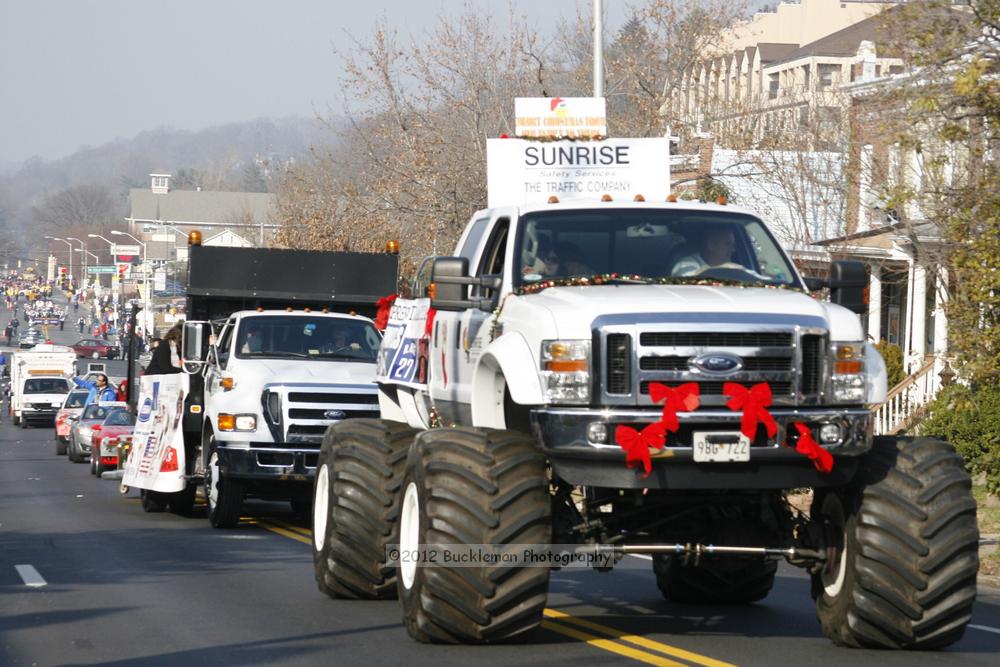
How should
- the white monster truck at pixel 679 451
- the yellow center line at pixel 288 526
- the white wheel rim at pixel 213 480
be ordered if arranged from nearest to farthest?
1. the white monster truck at pixel 679 451
2. the yellow center line at pixel 288 526
3. the white wheel rim at pixel 213 480

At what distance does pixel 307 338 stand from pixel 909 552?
1108 cm

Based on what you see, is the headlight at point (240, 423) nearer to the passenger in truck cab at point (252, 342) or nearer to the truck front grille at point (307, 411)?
the truck front grille at point (307, 411)

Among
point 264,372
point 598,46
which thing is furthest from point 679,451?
point 598,46

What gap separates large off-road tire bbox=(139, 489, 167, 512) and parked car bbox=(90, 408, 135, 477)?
9.06 metres

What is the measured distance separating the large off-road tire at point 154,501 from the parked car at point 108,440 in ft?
29.7

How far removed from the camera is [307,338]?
A: 19.2 metres

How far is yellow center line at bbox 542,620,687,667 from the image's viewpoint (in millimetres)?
9188

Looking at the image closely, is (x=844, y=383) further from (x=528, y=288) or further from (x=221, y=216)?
(x=221, y=216)

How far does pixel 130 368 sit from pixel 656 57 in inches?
540

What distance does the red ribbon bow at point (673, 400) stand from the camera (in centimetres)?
875

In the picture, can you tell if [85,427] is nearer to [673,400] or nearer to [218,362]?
[218,362]

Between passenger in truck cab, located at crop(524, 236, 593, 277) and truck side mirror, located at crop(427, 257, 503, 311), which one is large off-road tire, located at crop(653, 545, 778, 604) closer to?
passenger in truck cab, located at crop(524, 236, 593, 277)

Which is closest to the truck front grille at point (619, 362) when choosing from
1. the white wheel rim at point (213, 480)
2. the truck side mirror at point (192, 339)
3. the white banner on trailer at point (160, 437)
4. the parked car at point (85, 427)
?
the white wheel rim at point (213, 480)

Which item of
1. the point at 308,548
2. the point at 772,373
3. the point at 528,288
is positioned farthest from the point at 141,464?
the point at 772,373
